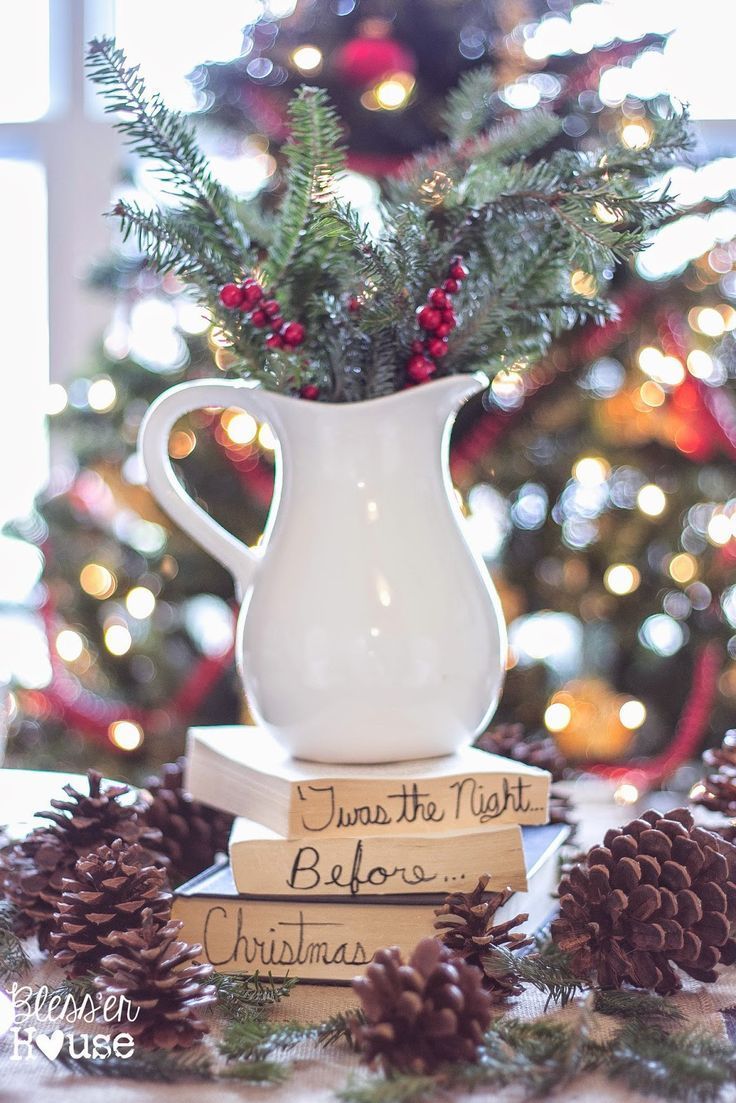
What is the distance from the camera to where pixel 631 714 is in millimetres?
1228

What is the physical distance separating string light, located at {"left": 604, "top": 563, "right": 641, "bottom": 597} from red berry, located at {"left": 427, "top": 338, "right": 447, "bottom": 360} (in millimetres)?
734

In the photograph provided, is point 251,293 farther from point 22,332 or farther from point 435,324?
point 22,332

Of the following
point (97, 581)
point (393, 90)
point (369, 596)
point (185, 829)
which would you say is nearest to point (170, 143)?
point (369, 596)

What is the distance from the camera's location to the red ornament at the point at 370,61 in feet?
3.59

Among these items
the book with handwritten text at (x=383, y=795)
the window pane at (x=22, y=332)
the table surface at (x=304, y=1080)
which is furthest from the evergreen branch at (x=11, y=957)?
the window pane at (x=22, y=332)

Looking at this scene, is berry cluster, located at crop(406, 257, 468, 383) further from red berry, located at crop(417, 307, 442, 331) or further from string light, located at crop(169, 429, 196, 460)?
string light, located at crop(169, 429, 196, 460)

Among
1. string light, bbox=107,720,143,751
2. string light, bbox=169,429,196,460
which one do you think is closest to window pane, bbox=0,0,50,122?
string light, bbox=169,429,196,460

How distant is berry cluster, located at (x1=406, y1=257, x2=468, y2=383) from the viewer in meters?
0.52

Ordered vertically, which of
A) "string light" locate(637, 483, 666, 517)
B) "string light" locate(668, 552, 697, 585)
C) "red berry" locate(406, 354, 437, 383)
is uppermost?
"red berry" locate(406, 354, 437, 383)

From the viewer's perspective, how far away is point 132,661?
132cm

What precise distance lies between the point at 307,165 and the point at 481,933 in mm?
364

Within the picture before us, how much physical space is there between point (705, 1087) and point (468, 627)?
9.3 inches

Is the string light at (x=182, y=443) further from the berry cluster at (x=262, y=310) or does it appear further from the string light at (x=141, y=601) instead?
the berry cluster at (x=262, y=310)

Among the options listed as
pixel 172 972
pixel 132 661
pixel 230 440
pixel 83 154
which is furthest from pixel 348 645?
pixel 83 154
